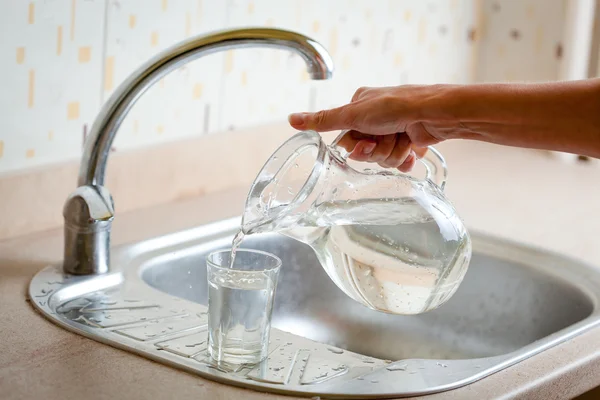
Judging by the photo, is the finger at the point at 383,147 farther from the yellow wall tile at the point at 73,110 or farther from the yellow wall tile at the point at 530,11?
the yellow wall tile at the point at 530,11

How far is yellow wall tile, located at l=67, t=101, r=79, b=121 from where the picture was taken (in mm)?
1296

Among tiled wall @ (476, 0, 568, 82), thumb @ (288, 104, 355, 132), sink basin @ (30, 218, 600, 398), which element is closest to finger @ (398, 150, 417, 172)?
thumb @ (288, 104, 355, 132)

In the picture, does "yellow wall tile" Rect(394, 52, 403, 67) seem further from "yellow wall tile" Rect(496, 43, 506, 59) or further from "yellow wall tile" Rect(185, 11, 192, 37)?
"yellow wall tile" Rect(185, 11, 192, 37)

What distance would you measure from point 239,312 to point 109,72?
55 centimetres

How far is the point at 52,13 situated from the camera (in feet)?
4.05

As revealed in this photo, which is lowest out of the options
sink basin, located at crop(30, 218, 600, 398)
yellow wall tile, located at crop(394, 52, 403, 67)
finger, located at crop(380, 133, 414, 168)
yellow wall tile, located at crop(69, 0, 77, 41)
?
sink basin, located at crop(30, 218, 600, 398)

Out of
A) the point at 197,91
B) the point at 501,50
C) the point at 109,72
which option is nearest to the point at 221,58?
the point at 197,91

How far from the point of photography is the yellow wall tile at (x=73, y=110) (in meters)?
1.30

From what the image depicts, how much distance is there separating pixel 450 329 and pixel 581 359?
15.9 inches

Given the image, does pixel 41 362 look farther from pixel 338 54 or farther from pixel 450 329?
pixel 338 54

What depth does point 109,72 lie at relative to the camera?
4.38 ft

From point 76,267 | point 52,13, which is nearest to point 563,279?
point 76,267

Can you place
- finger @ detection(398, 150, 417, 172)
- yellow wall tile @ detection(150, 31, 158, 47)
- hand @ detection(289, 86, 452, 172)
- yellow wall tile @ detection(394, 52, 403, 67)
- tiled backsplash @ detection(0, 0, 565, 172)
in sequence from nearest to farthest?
hand @ detection(289, 86, 452, 172) → finger @ detection(398, 150, 417, 172) → tiled backsplash @ detection(0, 0, 565, 172) → yellow wall tile @ detection(150, 31, 158, 47) → yellow wall tile @ detection(394, 52, 403, 67)

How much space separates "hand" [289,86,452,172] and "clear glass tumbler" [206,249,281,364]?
21cm
